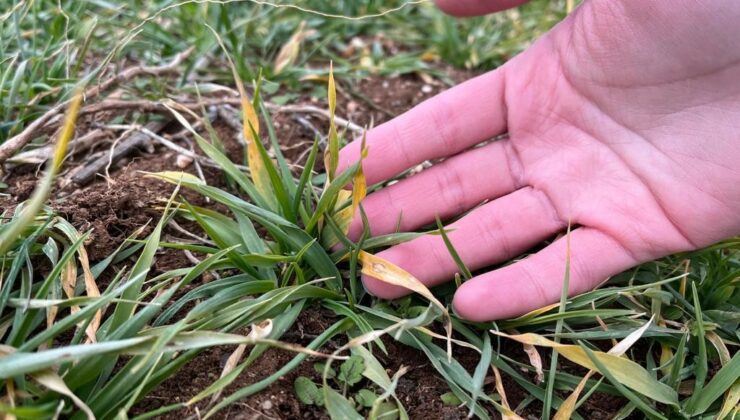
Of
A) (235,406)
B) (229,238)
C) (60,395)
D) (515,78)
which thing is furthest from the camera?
(515,78)

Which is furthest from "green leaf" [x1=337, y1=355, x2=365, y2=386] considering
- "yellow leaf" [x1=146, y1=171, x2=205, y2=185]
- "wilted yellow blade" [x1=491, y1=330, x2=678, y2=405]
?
"yellow leaf" [x1=146, y1=171, x2=205, y2=185]

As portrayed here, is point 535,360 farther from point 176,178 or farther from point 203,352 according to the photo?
point 176,178

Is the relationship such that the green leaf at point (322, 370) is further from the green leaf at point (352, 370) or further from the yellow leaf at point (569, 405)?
the yellow leaf at point (569, 405)

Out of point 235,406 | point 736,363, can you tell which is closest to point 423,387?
point 235,406

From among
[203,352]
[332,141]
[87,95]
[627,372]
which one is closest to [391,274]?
[332,141]

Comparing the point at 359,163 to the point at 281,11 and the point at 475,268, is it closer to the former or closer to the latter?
the point at 475,268

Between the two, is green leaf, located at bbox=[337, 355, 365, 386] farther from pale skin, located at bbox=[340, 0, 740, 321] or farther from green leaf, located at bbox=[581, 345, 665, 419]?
green leaf, located at bbox=[581, 345, 665, 419]

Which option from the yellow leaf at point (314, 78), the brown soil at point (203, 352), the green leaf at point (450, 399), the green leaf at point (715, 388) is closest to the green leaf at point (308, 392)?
the brown soil at point (203, 352)

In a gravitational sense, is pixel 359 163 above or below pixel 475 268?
above
